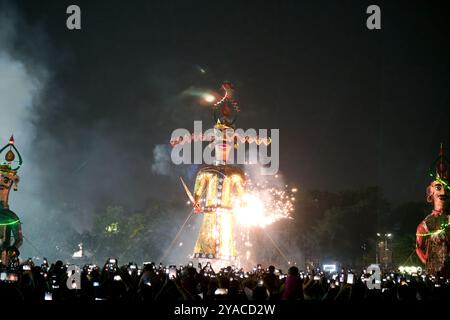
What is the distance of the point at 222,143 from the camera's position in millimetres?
38312

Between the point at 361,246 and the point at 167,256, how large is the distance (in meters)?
24.8

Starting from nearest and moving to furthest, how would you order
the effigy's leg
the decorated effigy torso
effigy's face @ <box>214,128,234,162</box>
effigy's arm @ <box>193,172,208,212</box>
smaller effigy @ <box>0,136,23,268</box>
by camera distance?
smaller effigy @ <box>0,136,23,268</box> → the effigy's leg → the decorated effigy torso → effigy's arm @ <box>193,172,208,212</box> → effigy's face @ <box>214,128,234,162</box>

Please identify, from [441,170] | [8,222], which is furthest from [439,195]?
[8,222]

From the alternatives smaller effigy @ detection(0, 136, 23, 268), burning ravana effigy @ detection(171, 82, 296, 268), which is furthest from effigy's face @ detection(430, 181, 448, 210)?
smaller effigy @ detection(0, 136, 23, 268)

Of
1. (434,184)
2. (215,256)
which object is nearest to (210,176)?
(215,256)

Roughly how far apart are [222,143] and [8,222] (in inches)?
648

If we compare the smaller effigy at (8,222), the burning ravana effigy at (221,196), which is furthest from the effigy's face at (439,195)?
the smaller effigy at (8,222)

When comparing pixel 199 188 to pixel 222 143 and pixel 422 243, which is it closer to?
pixel 222 143

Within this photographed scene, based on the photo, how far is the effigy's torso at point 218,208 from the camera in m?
36.7

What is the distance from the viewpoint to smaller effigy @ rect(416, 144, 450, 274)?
2917cm

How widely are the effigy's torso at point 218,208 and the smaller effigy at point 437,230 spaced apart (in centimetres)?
1346

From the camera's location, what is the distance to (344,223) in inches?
2256

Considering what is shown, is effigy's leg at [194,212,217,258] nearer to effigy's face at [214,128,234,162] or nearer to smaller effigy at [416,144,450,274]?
effigy's face at [214,128,234,162]

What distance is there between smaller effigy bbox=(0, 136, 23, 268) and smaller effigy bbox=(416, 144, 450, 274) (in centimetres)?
2361
